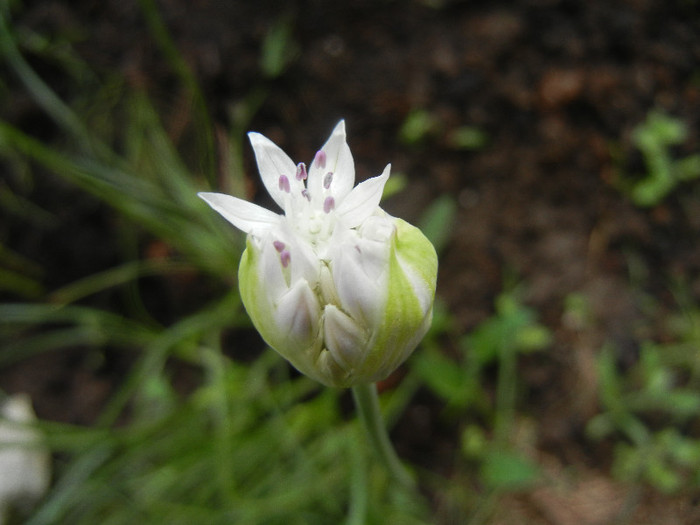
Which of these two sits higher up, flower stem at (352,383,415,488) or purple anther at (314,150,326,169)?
purple anther at (314,150,326,169)

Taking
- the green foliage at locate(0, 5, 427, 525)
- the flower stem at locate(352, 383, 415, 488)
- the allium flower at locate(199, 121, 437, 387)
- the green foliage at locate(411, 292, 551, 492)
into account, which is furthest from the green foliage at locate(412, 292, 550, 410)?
the allium flower at locate(199, 121, 437, 387)

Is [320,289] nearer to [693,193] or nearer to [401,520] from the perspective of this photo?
[401,520]

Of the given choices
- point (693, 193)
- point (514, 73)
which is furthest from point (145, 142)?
point (693, 193)

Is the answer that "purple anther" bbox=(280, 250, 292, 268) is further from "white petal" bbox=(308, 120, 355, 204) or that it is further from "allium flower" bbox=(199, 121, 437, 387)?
"white petal" bbox=(308, 120, 355, 204)

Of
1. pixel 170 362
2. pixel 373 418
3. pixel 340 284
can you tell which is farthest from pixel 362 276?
pixel 170 362

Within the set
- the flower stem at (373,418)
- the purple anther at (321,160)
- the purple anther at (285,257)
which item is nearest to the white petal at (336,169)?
the purple anther at (321,160)

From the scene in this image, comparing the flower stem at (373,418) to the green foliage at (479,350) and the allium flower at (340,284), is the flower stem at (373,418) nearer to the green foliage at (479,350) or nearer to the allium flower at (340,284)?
the allium flower at (340,284)
